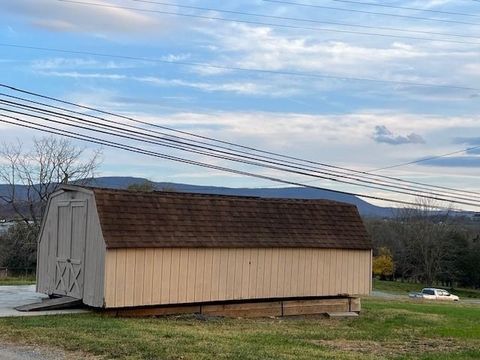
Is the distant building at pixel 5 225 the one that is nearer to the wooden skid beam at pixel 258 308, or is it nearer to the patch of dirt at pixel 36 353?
the wooden skid beam at pixel 258 308

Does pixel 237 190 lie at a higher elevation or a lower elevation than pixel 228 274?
higher

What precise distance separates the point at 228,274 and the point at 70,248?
4.23 meters

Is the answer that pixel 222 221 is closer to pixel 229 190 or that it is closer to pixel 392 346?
pixel 392 346

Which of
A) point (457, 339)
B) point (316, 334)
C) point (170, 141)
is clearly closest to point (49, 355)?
point (316, 334)

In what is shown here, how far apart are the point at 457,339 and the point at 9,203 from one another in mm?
38019

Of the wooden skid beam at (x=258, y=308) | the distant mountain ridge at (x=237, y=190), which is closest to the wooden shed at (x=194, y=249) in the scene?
the wooden skid beam at (x=258, y=308)

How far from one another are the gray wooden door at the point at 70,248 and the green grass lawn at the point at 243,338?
1745 millimetres

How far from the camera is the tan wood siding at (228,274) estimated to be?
16.4 meters

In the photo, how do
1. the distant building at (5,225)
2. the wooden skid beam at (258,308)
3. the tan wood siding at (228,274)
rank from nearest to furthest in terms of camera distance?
the tan wood siding at (228,274) → the wooden skid beam at (258,308) → the distant building at (5,225)

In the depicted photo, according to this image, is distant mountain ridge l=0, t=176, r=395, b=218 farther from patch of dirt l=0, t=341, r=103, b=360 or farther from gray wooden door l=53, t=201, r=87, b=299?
patch of dirt l=0, t=341, r=103, b=360

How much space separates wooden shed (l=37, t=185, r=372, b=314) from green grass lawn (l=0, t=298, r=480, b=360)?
A: 963mm

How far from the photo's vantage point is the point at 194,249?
17484 millimetres

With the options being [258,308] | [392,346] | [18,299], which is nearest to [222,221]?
[258,308]

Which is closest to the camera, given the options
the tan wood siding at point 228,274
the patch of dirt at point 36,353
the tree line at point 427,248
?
the patch of dirt at point 36,353
